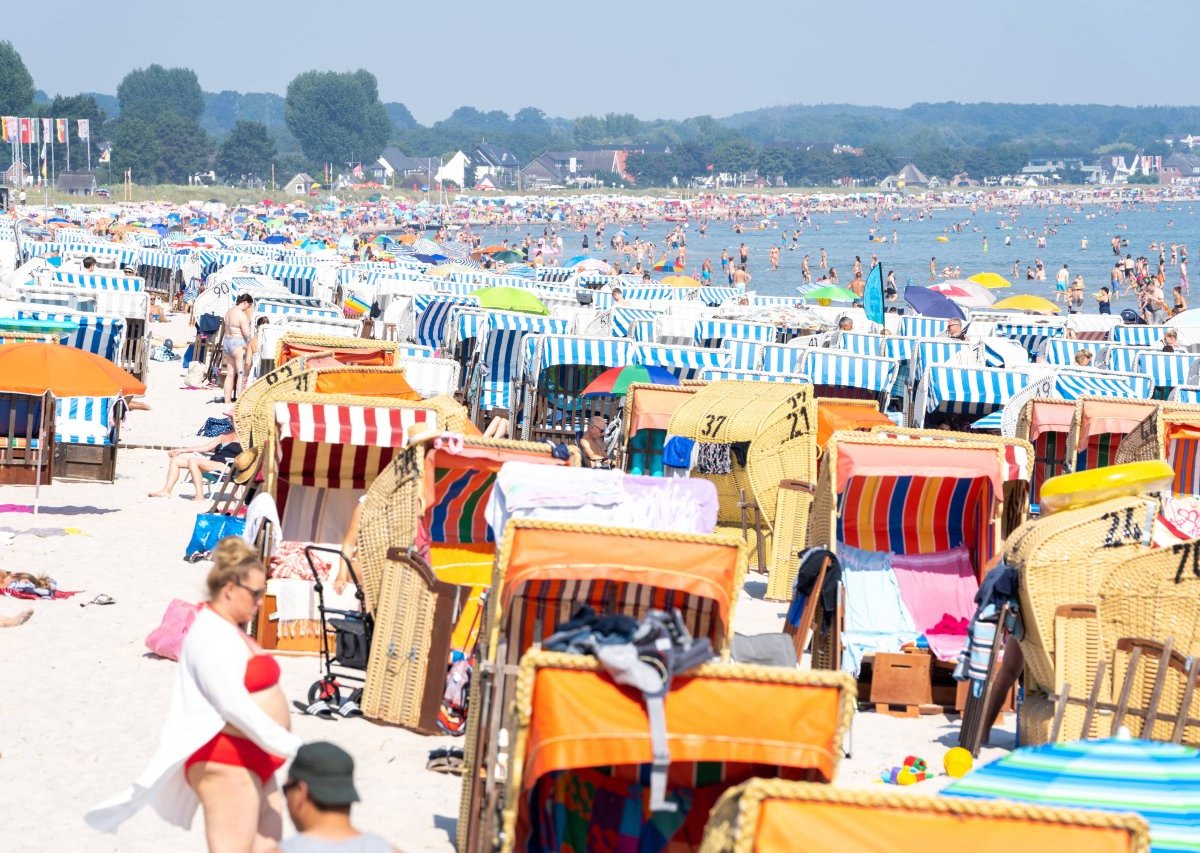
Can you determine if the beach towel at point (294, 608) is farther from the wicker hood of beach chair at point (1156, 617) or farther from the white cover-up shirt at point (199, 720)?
the white cover-up shirt at point (199, 720)

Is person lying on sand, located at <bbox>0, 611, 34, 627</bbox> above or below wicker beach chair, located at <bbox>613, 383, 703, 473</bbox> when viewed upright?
below

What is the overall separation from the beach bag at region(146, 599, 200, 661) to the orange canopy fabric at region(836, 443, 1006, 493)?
143 inches

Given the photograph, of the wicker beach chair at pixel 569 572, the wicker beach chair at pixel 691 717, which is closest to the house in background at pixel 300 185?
the wicker beach chair at pixel 569 572

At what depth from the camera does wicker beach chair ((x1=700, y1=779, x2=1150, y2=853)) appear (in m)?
3.79

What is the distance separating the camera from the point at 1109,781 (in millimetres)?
4707

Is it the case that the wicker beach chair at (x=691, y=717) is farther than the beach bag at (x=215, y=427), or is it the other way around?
the beach bag at (x=215, y=427)

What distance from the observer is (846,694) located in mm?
4789

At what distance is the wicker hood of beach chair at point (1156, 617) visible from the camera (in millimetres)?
6957

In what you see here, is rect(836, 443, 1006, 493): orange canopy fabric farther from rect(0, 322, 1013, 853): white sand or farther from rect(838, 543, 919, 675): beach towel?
rect(0, 322, 1013, 853): white sand

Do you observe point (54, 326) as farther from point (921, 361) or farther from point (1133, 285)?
point (1133, 285)

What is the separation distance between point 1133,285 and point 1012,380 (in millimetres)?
39472

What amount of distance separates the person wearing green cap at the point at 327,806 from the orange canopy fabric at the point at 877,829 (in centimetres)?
89

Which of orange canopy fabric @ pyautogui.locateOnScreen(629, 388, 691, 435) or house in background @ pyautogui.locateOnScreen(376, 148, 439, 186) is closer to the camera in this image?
orange canopy fabric @ pyautogui.locateOnScreen(629, 388, 691, 435)

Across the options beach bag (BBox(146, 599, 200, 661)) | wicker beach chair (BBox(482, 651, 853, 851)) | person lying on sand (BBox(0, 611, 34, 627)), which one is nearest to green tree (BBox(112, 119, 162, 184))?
person lying on sand (BBox(0, 611, 34, 627))
